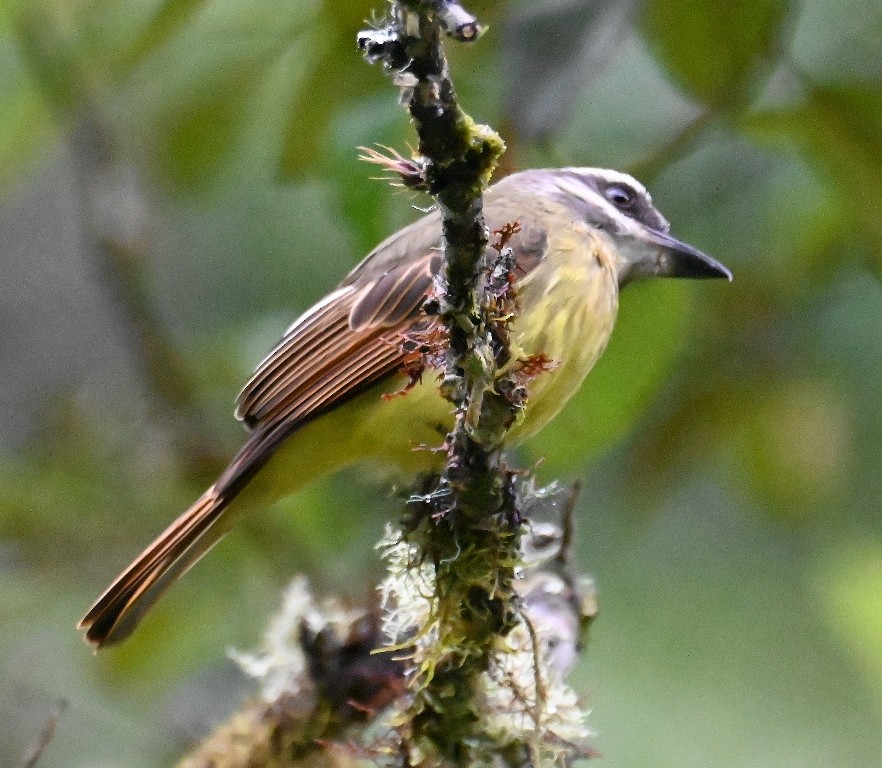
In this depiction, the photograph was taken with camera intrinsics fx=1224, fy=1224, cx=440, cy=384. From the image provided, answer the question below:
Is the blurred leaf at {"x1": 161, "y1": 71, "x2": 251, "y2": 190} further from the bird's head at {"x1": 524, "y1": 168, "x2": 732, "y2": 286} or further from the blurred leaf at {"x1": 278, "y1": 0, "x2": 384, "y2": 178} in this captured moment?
the bird's head at {"x1": 524, "y1": 168, "x2": 732, "y2": 286}

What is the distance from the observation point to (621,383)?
2.53 m

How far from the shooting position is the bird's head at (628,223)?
256cm

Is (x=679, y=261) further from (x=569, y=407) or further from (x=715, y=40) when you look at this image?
(x=715, y=40)

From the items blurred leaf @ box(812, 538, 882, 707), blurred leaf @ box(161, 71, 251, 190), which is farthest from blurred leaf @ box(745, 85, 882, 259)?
blurred leaf @ box(161, 71, 251, 190)

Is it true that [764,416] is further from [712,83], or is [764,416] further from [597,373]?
[712,83]

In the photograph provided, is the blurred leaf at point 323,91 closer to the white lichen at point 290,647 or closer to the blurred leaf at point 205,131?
the blurred leaf at point 205,131

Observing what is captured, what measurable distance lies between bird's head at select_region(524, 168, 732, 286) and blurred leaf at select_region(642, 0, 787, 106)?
360mm

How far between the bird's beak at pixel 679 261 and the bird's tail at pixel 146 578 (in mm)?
1027

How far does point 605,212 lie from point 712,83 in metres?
0.43

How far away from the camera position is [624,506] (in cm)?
349

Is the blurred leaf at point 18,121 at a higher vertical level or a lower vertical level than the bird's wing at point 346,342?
higher

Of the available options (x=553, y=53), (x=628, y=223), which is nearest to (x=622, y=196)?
(x=628, y=223)

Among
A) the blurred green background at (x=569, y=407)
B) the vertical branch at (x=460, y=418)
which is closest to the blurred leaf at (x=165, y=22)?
the blurred green background at (x=569, y=407)

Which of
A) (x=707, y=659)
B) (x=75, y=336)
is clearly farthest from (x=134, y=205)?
(x=707, y=659)
